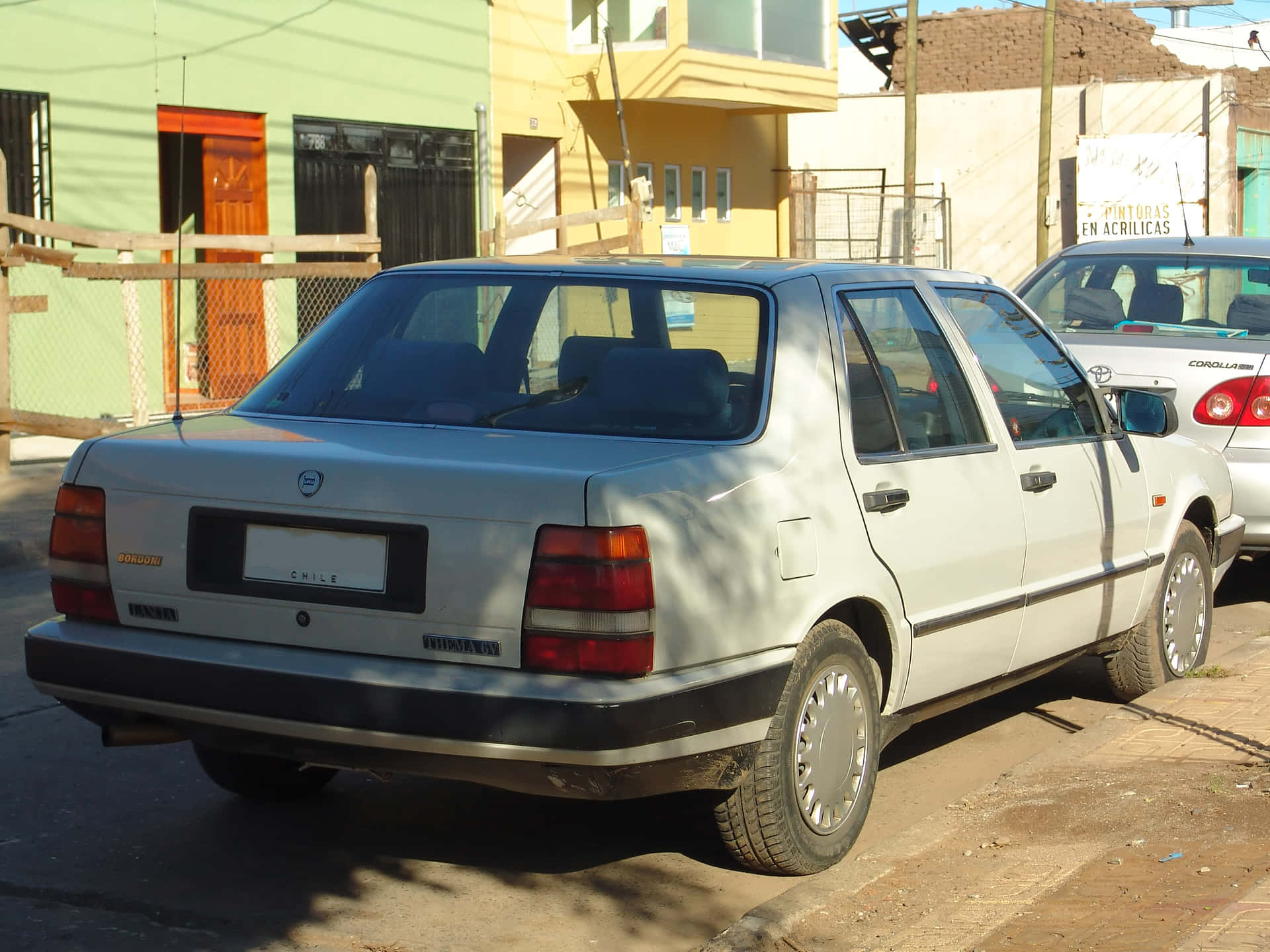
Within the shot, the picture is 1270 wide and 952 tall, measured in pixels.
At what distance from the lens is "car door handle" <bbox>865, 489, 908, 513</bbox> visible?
4.47 m

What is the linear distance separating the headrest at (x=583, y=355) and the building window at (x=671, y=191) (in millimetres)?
20479

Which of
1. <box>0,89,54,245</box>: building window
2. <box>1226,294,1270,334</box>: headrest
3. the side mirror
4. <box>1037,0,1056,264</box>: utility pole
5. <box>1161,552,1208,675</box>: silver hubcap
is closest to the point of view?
the side mirror

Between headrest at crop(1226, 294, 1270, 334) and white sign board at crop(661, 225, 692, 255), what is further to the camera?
white sign board at crop(661, 225, 692, 255)

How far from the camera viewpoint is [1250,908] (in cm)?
386

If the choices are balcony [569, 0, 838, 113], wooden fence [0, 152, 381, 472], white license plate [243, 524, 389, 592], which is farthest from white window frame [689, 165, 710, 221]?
white license plate [243, 524, 389, 592]

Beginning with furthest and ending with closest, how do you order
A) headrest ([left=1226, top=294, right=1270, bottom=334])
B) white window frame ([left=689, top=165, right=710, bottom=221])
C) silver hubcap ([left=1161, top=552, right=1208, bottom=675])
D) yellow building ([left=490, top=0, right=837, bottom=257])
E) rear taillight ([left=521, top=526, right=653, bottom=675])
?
white window frame ([left=689, top=165, right=710, bottom=221]) → yellow building ([left=490, top=0, right=837, bottom=257]) → headrest ([left=1226, top=294, right=1270, bottom=334]) → silver hubcap ([left=1161, top=552, right=1208, bottom=675]) → rear taillight ([left=521, top=526, right=653, bottom=675])

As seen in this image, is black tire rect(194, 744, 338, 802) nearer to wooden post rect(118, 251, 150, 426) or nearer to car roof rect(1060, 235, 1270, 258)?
car roof rect(1060, 235, 1270, 258)

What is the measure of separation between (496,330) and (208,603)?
1.29 m

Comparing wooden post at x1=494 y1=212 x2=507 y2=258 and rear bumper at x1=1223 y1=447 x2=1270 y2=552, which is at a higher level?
wooden post at x1=494 y1=212 x2=507 y2=258

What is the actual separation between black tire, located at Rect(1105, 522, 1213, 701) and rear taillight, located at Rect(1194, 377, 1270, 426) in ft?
4.13

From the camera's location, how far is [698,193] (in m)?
25.9

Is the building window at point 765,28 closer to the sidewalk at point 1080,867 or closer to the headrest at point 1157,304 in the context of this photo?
the headrest at point 1157,304

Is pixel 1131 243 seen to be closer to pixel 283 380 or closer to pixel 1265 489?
pixel 1265 489

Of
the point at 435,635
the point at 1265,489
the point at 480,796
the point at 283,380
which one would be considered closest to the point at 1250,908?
the point at 435,635
